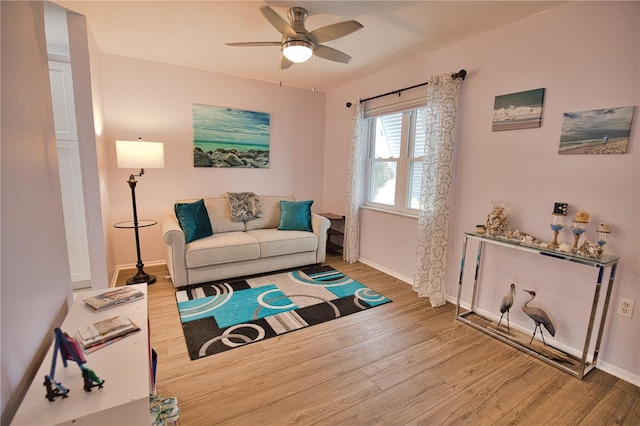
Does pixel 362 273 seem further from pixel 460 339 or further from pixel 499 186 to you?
pixel 499 186

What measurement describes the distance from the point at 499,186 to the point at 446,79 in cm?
108

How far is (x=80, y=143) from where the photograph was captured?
2516mm

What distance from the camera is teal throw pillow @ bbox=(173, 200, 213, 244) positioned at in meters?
3.14

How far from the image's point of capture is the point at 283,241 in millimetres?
3449

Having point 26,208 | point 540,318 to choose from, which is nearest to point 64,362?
point 26,208

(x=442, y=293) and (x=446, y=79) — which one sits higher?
(x=446, y=79)

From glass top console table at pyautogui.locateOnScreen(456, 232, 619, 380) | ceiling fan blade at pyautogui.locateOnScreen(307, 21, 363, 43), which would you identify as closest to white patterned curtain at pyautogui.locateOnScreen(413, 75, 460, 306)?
glass top console table at pyautogui.locateOnScreen(456, 232, 619, 380)

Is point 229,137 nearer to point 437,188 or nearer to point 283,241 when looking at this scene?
point 283,241

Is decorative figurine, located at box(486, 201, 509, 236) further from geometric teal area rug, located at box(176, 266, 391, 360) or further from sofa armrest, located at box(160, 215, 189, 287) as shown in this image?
sofa armrest, located at box(160, 215, 189, 287)

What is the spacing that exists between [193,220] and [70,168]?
1.18m

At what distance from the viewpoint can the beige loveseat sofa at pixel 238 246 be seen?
2.96 m

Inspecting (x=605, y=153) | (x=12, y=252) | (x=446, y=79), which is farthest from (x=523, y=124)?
(x=12, y=252)

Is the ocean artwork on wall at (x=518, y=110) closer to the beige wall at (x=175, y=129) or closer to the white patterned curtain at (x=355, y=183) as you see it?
the white patterned curtain at (x=355, y=183)

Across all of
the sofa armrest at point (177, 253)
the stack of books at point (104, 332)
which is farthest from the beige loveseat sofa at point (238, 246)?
the stack of books at point (104, 332)
